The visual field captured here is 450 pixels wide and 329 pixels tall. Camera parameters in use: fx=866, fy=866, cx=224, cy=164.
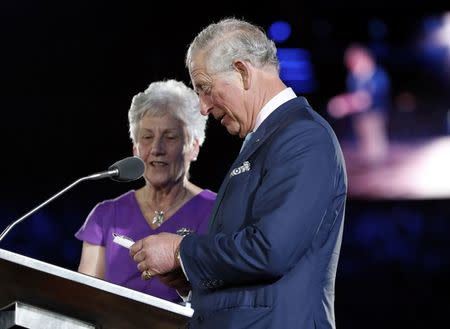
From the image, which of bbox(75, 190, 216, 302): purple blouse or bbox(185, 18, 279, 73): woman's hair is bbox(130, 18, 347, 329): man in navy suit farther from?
bbox(75, 190, 216, 302): purple blouse

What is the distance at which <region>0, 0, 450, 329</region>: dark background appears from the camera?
14.1ft

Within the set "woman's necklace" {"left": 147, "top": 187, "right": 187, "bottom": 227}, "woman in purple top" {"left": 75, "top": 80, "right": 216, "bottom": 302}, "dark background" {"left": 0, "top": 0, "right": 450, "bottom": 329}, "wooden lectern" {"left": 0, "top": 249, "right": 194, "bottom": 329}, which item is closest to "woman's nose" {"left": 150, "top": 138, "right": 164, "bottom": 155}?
"woman in purple top" {"left": 75, "top": 80, "right": 216, "bottom": 302}

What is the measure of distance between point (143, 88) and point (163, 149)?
1.72 meters

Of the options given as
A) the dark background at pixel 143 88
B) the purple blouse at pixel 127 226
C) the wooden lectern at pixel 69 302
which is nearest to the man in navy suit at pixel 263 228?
the wooden lectern at pixel 69 302

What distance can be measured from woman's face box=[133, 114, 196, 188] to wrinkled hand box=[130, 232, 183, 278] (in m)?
0.95

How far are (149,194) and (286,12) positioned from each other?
5.97 ft

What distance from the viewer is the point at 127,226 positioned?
2.71 meters

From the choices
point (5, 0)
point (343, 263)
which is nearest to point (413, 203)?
point (343, 263)

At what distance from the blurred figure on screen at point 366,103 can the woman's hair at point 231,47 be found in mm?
2404

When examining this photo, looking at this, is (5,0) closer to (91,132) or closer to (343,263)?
(91,132)

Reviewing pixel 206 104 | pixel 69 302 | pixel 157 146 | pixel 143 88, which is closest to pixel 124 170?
pixel 206 104

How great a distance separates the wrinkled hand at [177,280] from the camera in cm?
183

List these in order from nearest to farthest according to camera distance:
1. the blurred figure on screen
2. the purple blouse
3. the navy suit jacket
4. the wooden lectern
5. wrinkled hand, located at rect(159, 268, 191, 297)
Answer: the wooden lectern < the navy suit jacket < wrinkled hand, located at rect(159, 268, 191, 297) < the purple blouse < the blurred figure on screen

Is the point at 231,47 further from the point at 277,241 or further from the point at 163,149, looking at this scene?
the point at 163,149
